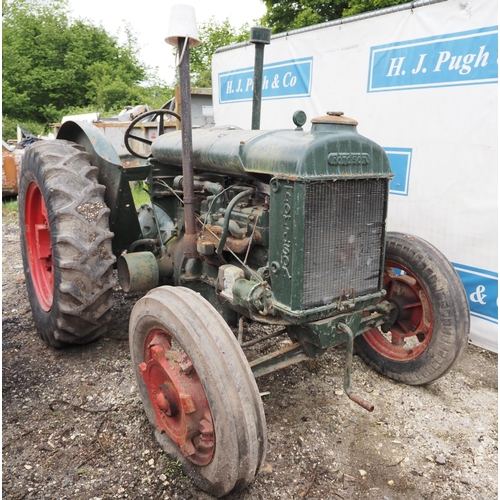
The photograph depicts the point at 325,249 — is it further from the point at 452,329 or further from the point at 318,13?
the point at 318,13

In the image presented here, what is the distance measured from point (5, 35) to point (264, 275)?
27682mm

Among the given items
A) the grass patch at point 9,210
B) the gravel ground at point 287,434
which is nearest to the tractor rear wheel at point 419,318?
the gravel ground at point 287,434

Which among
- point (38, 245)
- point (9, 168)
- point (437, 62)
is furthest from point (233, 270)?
point (9, 168)

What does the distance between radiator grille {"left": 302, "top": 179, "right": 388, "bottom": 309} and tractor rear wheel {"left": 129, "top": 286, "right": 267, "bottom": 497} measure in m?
0.50

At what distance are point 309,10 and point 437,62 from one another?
969 cm

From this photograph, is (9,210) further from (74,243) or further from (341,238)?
(341,238)

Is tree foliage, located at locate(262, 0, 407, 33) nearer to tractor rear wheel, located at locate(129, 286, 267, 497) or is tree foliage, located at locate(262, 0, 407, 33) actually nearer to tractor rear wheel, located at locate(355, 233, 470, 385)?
tractor rear wheel, located at locate(355, 233, 470, 385)

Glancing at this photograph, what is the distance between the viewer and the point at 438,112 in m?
3.50

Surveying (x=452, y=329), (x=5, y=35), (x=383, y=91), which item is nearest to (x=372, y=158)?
(x=452, y=329)

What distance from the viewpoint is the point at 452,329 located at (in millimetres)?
2633

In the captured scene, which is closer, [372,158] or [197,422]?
[197,422]

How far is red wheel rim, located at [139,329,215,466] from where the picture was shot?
1930 millimetres

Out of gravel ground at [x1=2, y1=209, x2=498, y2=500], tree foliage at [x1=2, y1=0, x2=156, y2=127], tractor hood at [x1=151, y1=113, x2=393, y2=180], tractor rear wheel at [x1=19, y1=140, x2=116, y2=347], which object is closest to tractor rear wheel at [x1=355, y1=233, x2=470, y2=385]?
gravel ground at [x1=2, y1=209, x2=498, y2=500]

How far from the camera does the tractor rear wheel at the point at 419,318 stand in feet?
Answer: 8.68
